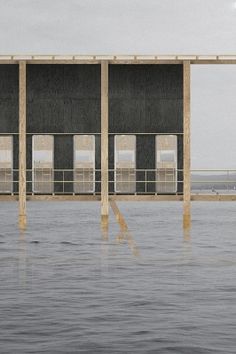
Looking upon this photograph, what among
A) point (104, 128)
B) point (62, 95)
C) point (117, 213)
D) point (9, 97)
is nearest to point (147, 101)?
point (104, 128)

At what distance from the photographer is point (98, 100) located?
133 feet

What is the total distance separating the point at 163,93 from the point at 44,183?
6245 millimetres

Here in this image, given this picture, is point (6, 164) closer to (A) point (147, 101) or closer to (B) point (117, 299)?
(A) point (147, 101)

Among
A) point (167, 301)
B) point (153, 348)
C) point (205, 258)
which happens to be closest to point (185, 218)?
point (205, 258)

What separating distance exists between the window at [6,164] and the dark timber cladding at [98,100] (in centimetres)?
105

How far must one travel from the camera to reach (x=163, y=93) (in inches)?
1594

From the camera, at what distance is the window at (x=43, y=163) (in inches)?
1613

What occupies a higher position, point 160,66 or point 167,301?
point 160,66

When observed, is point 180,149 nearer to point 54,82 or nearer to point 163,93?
point 163,93

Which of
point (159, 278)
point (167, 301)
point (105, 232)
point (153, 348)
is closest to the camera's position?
point (153, 348)

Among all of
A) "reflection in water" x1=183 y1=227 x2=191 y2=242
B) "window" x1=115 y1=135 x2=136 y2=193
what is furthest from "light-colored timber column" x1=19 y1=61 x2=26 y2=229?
"reflection in water" x1=183 y1=227 x2=191 y2=242

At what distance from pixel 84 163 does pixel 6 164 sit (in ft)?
10.9

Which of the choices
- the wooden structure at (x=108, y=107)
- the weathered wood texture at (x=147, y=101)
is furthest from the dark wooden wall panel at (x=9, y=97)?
the weathered wood texture at (x=147, y=101)

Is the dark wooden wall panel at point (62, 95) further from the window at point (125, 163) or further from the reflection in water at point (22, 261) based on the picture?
the reflection in water at point (22, 261)
